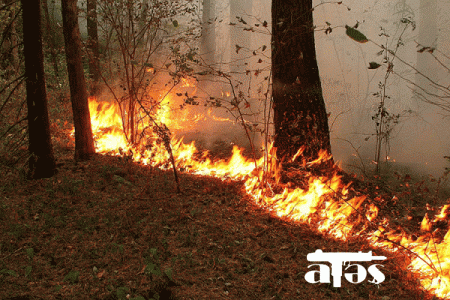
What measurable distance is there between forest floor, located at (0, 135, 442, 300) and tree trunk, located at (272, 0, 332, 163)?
1.38 metres

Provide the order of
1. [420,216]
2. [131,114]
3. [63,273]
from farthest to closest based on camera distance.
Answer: [131,114] < [420,216] < [63,273]

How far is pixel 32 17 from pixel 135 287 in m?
4.82

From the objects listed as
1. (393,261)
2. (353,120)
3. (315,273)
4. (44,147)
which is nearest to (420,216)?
(393,261)

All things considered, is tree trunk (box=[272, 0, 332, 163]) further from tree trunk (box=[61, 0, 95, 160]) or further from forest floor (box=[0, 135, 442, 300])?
tree trunk (box=[61, 0, 95, 160])

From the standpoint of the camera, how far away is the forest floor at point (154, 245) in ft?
11.6

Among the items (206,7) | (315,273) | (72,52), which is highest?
(206,7)

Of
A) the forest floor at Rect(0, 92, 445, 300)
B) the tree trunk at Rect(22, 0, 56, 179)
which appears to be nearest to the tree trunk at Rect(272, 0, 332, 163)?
the forest floor at Rect(0, 92, 445, 300)

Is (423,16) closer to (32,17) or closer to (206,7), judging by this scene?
(206,7)

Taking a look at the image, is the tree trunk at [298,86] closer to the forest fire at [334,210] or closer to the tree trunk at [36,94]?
the forest fire at [334,210]

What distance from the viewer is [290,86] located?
5.84 metres
